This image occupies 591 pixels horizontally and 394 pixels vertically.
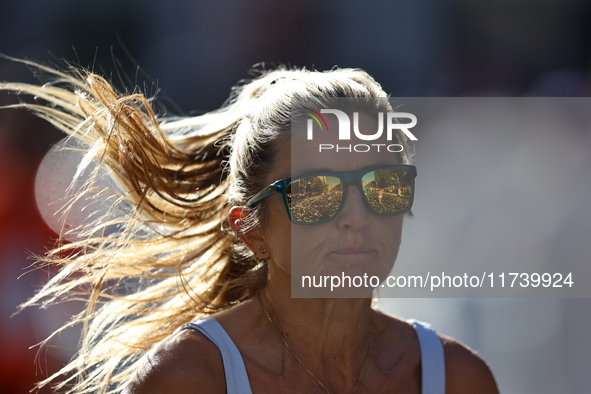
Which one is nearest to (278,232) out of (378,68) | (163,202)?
(163,202)

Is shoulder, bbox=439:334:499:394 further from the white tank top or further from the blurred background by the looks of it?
the blurred background

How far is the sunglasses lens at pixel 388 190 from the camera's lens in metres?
1.56

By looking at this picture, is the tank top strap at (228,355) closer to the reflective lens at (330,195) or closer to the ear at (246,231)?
the ear at (246,231)

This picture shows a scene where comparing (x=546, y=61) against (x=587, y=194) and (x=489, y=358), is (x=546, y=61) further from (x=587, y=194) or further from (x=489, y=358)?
(x=489, y=358)

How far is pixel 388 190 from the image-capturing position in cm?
158

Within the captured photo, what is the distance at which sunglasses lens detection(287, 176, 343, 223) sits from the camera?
1.54 m

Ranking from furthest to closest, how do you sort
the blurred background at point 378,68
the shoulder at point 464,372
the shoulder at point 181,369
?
the blurred background at point 378,68
the shoulder at point 464,372
the shoulder at point 181,369

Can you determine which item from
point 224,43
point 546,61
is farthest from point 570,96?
point 224,43

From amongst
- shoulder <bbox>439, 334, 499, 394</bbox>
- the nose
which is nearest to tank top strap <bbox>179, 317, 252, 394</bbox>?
the nose

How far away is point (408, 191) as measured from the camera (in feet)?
5.35

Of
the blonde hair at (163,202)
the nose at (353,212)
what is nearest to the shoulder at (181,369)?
the blonde hair at (163,202)

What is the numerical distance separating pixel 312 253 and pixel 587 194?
367cm

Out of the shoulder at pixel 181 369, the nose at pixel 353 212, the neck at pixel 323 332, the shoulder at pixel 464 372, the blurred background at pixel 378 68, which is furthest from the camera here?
the blurred background at pixel 378 68

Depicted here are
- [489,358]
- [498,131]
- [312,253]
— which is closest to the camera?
[312,253]
